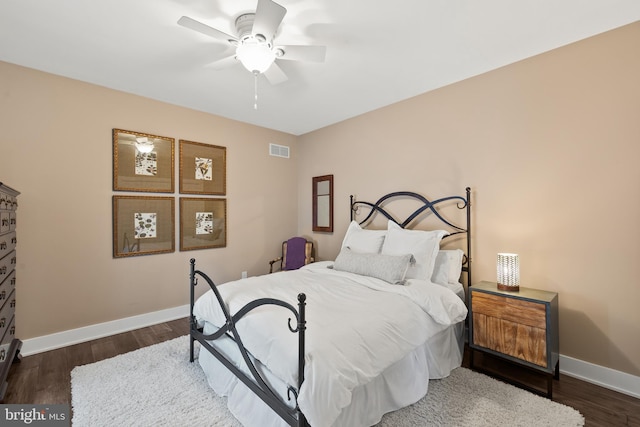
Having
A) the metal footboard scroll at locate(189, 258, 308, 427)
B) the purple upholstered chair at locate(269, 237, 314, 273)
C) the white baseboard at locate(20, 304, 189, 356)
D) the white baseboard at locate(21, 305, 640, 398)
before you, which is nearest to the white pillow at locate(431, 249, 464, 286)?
the white baseboard at locate(21, 305, 640, 398)

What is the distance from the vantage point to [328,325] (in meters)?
1.74

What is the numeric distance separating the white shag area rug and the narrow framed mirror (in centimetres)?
264

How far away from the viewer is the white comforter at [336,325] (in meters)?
1.43

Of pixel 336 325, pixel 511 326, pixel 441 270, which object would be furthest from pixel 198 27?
pixel 511 326

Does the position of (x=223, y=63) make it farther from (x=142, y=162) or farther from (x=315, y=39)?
(x=142, y=162)

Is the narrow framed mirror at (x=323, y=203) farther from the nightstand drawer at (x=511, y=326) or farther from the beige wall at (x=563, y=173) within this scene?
the nightstand drawer at (x=511, y=326)

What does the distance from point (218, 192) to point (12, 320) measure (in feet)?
7.91

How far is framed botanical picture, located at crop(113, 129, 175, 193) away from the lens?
3.35 m

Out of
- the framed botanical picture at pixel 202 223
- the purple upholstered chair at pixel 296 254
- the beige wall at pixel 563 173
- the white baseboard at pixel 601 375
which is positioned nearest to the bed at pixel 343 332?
the beige wall at pixel 563 173

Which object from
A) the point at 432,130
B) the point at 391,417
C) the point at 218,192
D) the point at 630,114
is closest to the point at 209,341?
the point at 391,417

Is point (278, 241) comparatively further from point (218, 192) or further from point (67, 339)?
point (67, 339)

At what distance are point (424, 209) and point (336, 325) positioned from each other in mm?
2111

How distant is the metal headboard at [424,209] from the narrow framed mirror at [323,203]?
48 centimetres

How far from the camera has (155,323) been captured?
3592 mm
